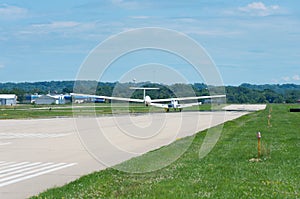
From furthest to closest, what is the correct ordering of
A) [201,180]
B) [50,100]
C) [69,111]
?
[50,100] → [69,111] → [201,180]

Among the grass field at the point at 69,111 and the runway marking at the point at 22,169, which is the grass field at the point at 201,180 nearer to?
the runway marking at the point at 22,169

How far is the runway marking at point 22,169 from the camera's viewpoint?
47.4 ft

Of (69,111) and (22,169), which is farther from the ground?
(69,111)

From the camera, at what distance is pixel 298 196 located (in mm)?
11164

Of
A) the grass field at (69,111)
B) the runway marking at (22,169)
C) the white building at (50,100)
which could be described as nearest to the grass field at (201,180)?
the runway marking at (22,169)

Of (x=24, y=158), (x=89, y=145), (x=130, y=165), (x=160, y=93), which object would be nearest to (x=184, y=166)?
(x=130, y=165)

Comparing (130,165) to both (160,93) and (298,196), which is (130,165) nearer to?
(298,196)

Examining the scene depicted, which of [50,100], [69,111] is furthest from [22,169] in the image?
[50,100]

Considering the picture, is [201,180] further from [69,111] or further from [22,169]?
[69,111]

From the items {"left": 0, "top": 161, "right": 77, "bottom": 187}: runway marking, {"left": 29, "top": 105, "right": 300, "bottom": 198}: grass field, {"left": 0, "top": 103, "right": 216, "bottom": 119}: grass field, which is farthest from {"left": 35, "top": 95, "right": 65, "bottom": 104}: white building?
{"left": 29, "top": 105, "right": 300, "bottom": 198}: grass field

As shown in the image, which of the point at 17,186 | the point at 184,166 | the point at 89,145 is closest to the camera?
the point at 17,186

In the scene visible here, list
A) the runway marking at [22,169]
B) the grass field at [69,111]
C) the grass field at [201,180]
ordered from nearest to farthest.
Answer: the grass field at [201,180]
the runway marking at [22,169]
the grass field at [69,111]

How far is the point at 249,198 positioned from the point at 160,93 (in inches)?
2651

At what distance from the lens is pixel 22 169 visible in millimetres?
16406
